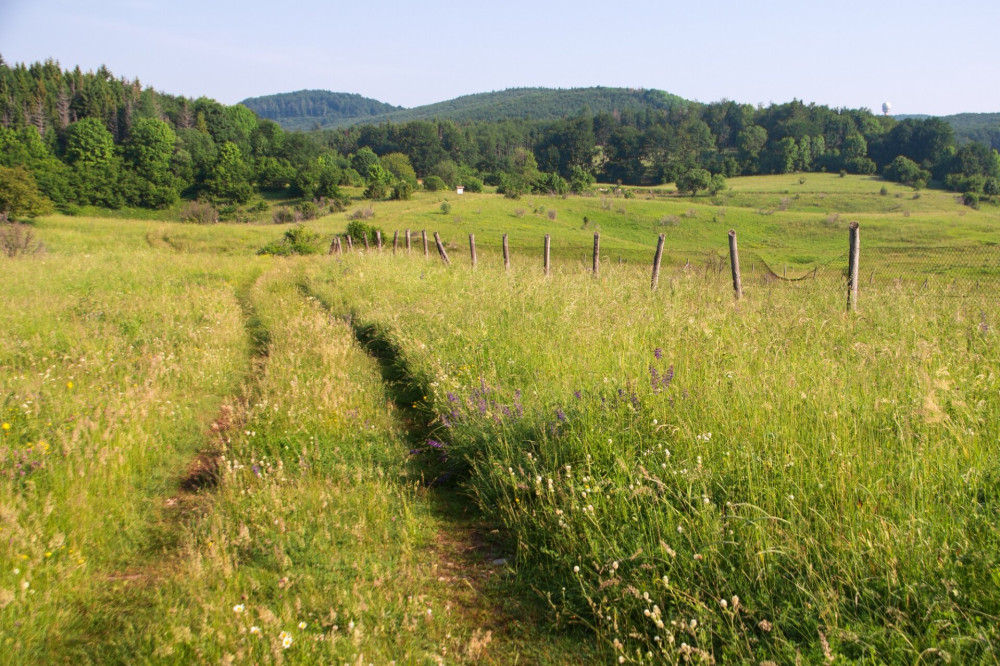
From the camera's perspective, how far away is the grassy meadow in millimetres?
2795

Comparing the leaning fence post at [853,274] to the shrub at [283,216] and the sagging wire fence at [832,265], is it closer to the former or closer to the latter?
the sagging wire fence at [832,265]

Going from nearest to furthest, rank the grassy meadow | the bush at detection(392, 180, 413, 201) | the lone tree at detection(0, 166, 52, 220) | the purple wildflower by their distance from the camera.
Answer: the grassy meadow → the purple wildflower → the lone tree at detection(0, 166, 52, 220) → the bush at detection(392, 180, 413, 201)

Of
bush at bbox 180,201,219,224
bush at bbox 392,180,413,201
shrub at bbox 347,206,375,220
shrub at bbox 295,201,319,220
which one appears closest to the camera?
shrub at bbox 347,206,375,220

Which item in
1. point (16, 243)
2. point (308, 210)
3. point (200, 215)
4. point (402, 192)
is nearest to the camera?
point (16, 243)

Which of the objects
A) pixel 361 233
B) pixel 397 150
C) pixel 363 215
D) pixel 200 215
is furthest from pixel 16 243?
pixel 397 150

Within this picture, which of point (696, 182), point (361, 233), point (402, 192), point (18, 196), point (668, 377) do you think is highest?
point (696, 182)

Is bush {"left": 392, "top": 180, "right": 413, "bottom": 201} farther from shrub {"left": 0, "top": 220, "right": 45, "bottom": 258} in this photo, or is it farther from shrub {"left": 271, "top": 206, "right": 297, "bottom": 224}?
shrub {"left": 0, "top": 220, "right": 45, "bottom": 258}

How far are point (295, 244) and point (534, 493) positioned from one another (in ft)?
130

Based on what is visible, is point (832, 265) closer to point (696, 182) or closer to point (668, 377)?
point (668, 377)

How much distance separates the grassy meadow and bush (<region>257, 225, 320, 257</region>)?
32352 millimetres

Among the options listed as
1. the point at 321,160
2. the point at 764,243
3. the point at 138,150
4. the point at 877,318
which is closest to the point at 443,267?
the point at 877,318

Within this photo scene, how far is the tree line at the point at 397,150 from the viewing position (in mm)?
92562

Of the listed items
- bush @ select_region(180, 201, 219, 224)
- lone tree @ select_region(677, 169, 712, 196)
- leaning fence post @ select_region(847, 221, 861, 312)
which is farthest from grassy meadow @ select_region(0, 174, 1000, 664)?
lone tree @ select_region(677, 169, 712, 196)

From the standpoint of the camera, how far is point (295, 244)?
4069cm
